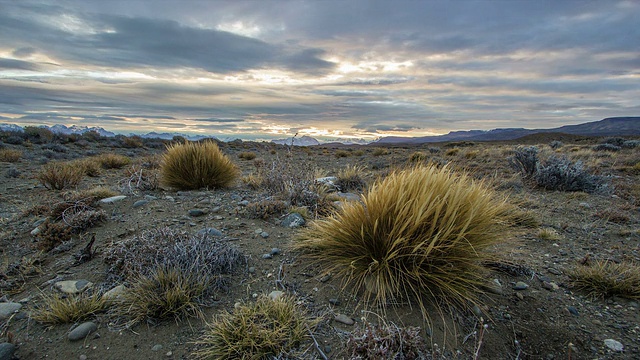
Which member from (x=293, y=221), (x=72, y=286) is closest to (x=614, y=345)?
(x=293, y=221)

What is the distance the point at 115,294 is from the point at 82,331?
1.14ft

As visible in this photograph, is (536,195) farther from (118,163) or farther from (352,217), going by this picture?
(118,163)

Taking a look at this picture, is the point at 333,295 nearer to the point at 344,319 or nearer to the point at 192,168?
the point at 344,319

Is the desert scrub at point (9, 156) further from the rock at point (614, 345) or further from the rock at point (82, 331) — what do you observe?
the rock at point (614, 345)

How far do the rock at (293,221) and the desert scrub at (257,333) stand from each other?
74.0 inches

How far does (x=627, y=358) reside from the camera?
6.63 ft

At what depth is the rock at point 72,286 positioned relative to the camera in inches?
101

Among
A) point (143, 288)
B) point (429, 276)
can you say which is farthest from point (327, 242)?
point (143, 288)

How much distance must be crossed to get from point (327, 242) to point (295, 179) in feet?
8.06

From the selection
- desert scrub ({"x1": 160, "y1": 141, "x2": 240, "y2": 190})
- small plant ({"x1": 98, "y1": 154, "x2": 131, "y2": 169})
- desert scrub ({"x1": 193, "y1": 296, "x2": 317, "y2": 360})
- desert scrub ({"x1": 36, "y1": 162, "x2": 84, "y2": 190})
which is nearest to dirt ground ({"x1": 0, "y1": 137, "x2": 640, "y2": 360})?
desert scrub ({"x1": 193, "y1": 296, "x2": 317, "y2": 360})

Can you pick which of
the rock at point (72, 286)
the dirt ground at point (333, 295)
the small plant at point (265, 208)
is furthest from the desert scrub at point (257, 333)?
the small plant at point (265, 208)

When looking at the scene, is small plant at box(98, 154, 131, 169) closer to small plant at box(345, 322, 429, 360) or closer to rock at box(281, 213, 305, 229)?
rock at box(281, 213, 305, 229)

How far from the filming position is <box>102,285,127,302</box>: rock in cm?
238

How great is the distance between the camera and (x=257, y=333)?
1.93m
